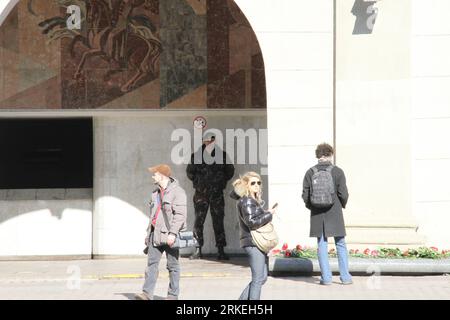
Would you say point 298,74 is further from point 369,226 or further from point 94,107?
point 94,107

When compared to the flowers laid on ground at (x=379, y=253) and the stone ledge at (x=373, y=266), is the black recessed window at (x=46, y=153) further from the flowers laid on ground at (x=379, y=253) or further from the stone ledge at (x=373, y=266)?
the stone ledge at (x=373, y=266)

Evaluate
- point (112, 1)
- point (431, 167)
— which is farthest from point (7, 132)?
point (431, 167)

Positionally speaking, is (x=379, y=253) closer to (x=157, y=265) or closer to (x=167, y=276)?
(x=167, y=276)

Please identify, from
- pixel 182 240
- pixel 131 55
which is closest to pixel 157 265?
pixel 182 240

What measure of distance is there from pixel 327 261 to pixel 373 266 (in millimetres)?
978

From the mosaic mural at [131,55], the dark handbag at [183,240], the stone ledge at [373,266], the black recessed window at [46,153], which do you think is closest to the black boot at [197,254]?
the black recessed window at [46,153]

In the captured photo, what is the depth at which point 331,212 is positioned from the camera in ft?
44.3

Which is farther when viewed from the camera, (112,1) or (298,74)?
(112,1)

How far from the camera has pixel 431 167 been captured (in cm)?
1485

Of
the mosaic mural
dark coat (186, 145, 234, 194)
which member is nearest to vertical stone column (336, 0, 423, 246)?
the mosaic mural

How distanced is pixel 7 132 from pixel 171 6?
3.51 meters

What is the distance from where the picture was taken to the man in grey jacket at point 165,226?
1190 cm
